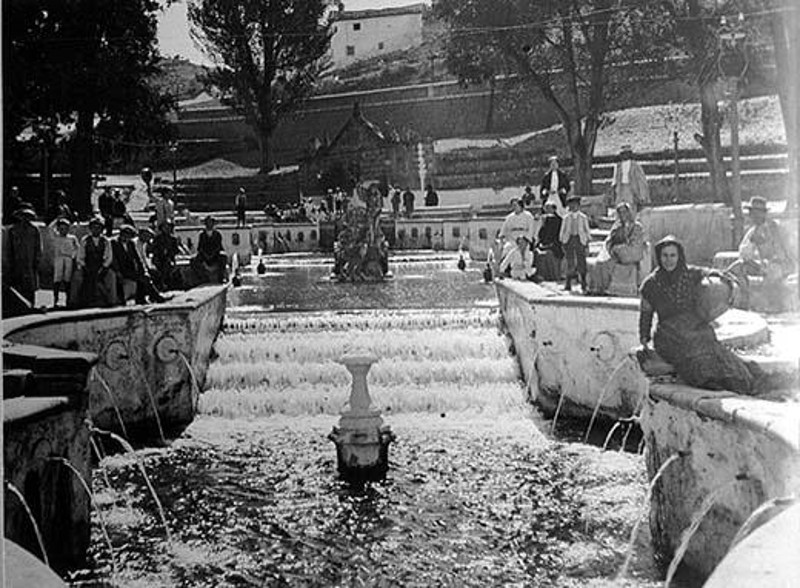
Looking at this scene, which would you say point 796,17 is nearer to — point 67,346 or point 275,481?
point 275,481

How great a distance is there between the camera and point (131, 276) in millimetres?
9430

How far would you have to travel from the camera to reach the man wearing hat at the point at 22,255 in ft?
24.9

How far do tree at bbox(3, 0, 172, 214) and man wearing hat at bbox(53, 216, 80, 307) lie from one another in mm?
655

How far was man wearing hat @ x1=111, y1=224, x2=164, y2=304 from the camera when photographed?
30.6 feet

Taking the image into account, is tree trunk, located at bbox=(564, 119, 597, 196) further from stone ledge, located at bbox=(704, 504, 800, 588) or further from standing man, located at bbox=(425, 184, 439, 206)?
stone ledge, located at bbox=(704, 504, 800, 588)

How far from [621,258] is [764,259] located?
1.13 metres

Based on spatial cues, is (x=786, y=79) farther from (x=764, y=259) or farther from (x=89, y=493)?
(x=89, y=493)

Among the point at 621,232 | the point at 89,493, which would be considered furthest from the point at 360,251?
the point at 89,493

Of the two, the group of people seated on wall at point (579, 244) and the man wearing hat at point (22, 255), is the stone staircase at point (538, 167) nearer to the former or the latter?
the group of people seated on wall at point (579, 244)

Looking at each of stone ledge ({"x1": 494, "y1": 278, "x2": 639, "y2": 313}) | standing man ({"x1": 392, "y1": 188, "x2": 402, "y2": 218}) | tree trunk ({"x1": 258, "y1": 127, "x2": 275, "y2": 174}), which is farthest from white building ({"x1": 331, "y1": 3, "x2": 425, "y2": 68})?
stone ledge ({"x1": 494, "y1": 278, "x2": 639, "y2": 313})

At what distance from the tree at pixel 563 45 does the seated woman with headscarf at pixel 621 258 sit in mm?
10332

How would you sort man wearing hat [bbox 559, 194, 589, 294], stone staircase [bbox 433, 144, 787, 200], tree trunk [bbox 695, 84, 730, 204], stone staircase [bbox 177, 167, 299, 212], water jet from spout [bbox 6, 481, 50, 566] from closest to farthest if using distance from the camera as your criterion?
1. water jet from spout [bbox 6, 481, 50, 566]
2. man wearing hat [bbox 559, 194, 589, 294]
3. tree trunk [bbox 695, 84, 730, 204]
4. stone staircase [bbox 433, 144, 787, 200]
5. stone staircase [bbox 177, 167, 299, 212]

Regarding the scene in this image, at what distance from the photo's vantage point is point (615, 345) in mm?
8219

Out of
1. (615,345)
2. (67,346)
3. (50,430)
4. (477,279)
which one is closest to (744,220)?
(615,345)
